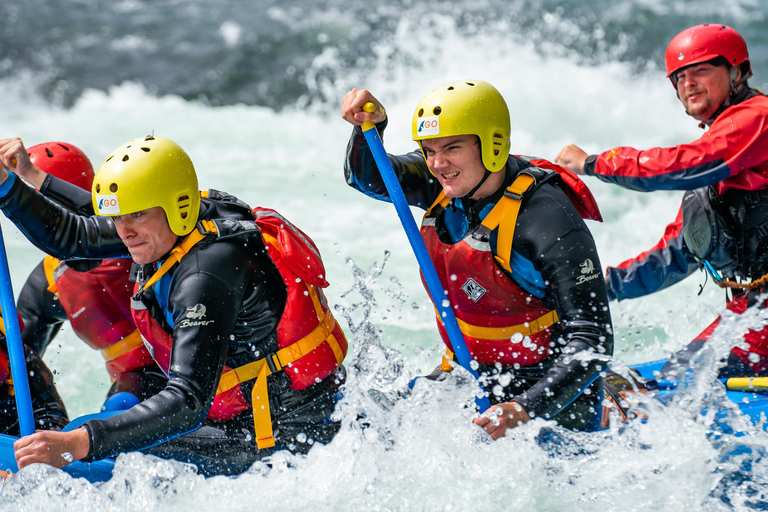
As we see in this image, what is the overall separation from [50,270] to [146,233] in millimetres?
1299

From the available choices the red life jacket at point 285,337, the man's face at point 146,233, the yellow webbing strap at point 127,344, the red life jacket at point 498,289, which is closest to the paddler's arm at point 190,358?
the man's face at point 146,233

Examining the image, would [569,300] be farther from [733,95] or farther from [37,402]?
[37,402]

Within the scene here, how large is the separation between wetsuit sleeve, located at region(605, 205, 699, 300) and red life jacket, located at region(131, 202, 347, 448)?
74.3 inches

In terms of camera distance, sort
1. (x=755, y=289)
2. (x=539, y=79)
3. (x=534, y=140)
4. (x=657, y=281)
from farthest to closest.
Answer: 1. (x=539, y=79)
2. (x=534, y=140)
3. (x=657, y=281)
4. (x=755, y=289)

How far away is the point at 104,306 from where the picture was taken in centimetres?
A: 393

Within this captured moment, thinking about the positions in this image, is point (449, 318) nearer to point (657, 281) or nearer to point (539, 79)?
point (657, 281)

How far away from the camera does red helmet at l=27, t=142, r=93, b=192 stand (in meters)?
4.01

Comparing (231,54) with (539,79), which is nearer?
(539,79)

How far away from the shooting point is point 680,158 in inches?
142

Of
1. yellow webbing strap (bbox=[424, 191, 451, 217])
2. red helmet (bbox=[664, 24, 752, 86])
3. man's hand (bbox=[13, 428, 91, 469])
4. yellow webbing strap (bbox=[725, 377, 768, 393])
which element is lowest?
yellow webbing strap (bbox=[725, 377, 768, 393])

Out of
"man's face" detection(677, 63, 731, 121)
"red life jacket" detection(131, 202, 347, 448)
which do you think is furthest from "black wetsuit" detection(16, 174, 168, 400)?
"man's face" detection(677, 63, 731, 121)

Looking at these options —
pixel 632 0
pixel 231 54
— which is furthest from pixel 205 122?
pixel 632 0

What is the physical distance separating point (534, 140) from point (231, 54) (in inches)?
234

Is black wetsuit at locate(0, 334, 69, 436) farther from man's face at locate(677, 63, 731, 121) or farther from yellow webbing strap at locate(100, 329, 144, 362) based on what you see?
man's face at locate(677, 63, 731, 121)
